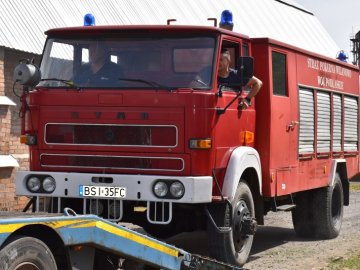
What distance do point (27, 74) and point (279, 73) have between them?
3258mm

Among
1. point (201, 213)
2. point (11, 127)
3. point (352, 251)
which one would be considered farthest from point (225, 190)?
point (11, 127)

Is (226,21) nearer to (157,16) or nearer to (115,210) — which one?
(115,210)

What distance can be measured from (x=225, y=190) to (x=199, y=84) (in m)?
1.11

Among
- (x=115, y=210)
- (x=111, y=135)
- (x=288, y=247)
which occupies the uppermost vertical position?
(x=111, y=135)

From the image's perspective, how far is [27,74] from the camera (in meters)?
8.01

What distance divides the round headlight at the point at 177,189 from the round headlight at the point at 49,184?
4.10ft

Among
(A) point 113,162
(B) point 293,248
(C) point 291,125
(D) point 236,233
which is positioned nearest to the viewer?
(A) point 113,162

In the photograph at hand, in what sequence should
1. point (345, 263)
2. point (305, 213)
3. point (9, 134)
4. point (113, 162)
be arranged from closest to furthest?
1. point (113, 162)
2. point (345, 263)
3. point (305, 213)
4. point (9, 134)

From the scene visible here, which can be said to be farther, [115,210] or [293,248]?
[293,248]

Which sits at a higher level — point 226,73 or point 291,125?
point 226,73

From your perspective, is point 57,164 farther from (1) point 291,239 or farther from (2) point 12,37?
(2) point 12,37

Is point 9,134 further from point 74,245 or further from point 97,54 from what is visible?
point 74,245

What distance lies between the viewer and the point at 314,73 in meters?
11.1

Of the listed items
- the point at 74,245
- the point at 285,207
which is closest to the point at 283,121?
the point at 285,207
